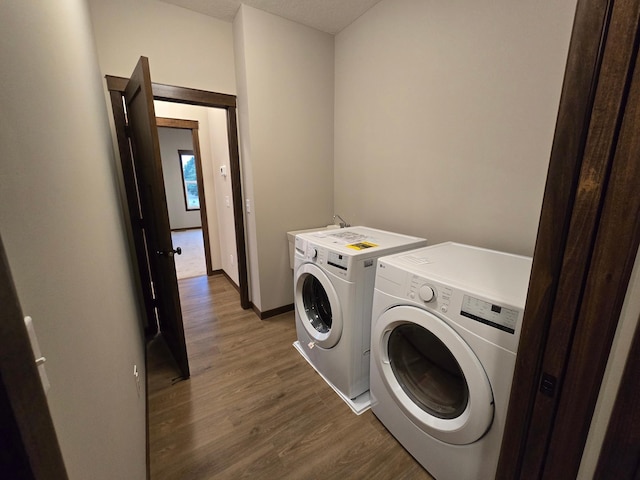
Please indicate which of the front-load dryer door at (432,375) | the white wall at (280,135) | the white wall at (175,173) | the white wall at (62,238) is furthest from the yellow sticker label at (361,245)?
the white wall at (175,173)

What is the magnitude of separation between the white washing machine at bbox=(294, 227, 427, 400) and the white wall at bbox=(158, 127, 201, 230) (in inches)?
238

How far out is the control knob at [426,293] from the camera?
1.07 metres

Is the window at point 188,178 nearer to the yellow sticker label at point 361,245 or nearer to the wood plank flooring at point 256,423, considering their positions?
the wood plank flooring at point 256,423

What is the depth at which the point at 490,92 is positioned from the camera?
146 cm

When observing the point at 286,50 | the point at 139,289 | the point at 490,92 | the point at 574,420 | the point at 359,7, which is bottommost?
the point at 139,289

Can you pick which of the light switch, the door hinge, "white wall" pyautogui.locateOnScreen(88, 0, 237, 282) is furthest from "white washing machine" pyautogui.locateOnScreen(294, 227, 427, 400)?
"white wall" pyautogui.locateOnScreen(88, 0, 237, 282)

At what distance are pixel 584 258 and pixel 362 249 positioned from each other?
1.07 metres

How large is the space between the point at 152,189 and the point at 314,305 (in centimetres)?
132

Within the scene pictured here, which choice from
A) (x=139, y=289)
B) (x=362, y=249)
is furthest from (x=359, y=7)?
(x=139, y=289)

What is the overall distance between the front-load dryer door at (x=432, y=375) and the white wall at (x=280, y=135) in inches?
58.0

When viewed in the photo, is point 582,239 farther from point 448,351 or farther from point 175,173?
point 175,173

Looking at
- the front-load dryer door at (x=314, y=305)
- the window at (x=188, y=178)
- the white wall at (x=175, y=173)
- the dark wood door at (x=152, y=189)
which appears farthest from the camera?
the window at (x=188, y=178)

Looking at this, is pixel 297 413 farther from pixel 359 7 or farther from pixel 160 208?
pixel 359 7

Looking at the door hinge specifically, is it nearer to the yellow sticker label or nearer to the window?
the yellow sticker label
